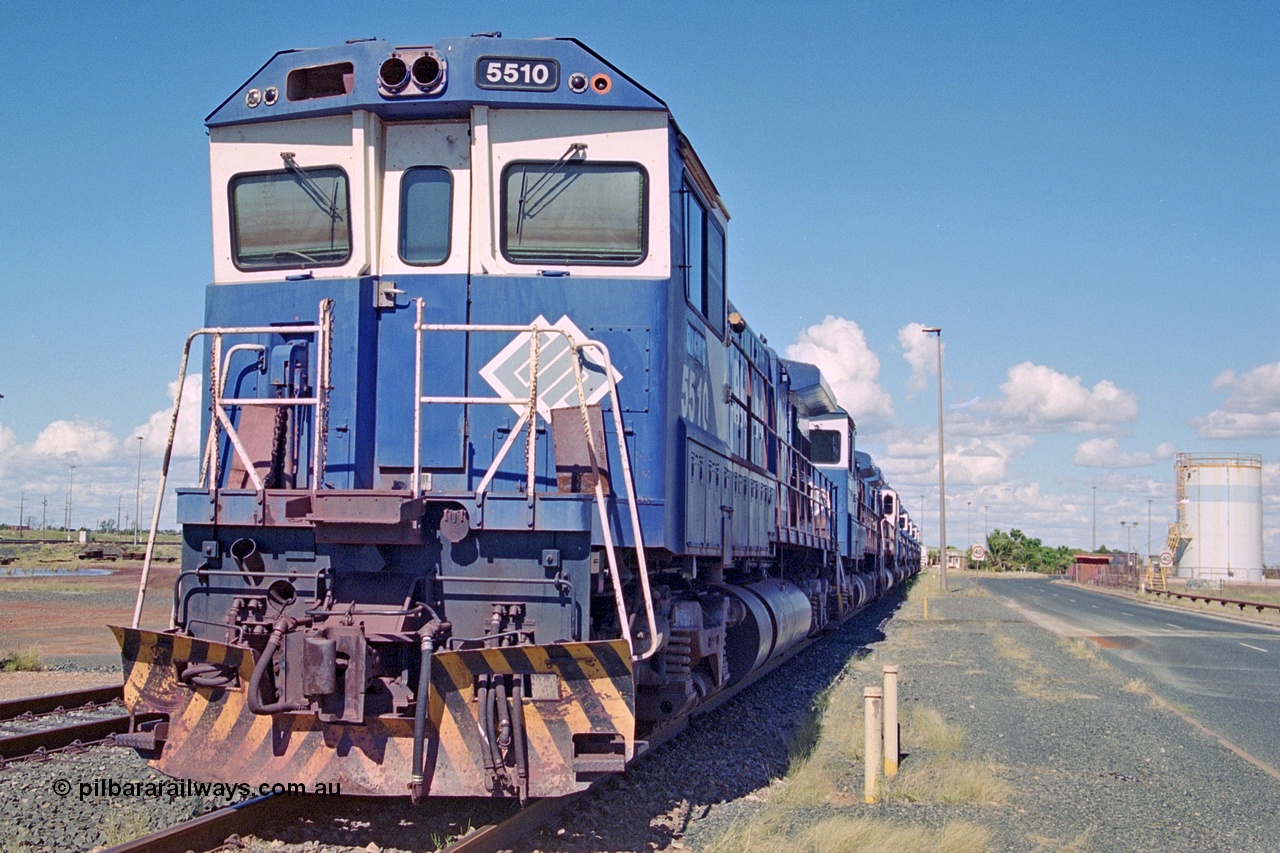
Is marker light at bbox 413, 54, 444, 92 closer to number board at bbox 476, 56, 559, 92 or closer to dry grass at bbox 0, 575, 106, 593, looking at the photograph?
number board at bbox 476, 56, 559, 92

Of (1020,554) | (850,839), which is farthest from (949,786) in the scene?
(1020,554)

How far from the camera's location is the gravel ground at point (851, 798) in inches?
251

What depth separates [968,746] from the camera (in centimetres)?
1014

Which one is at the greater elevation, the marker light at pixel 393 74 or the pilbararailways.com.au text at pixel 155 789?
the marker light at pixel 393 74

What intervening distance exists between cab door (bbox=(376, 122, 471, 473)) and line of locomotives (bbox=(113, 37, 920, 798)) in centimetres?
2

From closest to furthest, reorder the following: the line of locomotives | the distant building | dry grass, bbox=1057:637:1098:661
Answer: the line of locomotives
dry grass, bbox=1057:637:1098:661
the distant building

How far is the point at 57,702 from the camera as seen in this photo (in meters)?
10.6

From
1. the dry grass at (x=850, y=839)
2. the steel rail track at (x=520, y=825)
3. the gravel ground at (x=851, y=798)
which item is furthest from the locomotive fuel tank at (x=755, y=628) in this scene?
the dry grass at (x=850, y=839)

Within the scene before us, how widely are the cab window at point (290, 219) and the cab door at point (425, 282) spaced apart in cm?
29

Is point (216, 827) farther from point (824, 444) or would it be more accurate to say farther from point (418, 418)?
point (824, 444)

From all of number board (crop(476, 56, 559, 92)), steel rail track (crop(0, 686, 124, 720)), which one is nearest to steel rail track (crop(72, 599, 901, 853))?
number board (crop(476, 56, 559, 92))

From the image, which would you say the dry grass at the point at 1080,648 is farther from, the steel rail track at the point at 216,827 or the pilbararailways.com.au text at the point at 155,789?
the steel rail track at the point at 216,827

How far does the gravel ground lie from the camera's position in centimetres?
638

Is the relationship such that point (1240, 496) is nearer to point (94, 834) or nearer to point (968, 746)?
point (968, 746)
